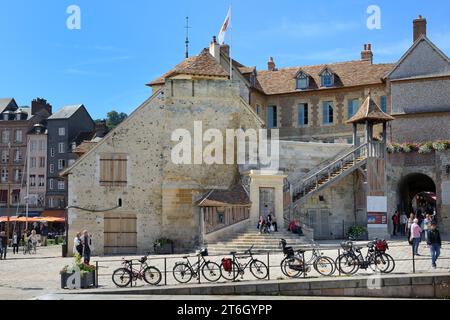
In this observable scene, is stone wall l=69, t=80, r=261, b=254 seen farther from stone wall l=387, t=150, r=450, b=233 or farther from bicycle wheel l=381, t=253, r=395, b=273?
bicycle wheel l=381, t=253, r=395, b=273

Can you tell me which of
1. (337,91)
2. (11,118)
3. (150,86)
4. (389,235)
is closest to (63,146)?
(11,118)

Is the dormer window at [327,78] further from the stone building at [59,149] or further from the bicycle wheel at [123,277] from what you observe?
the stone building at [59,149]

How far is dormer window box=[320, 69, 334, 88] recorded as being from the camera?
134 feet

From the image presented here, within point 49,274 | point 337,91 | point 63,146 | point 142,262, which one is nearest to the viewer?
point 142,262

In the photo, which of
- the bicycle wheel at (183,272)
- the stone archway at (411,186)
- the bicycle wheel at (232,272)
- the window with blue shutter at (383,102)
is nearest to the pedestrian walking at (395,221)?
the stone archway at (411,186)

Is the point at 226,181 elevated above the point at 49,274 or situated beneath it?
elevated above

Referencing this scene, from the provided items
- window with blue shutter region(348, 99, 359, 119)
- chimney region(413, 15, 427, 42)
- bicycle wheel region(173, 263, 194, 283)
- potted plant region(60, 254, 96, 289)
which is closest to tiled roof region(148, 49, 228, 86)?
window with blue shutter region(348, 99, 359, 119)

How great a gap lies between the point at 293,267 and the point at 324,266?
100 centimetres

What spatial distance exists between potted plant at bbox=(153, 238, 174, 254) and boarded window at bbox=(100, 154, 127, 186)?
10.5 ft

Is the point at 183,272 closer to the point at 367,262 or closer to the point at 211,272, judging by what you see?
the point at 211,272

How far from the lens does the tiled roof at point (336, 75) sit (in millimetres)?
40062
